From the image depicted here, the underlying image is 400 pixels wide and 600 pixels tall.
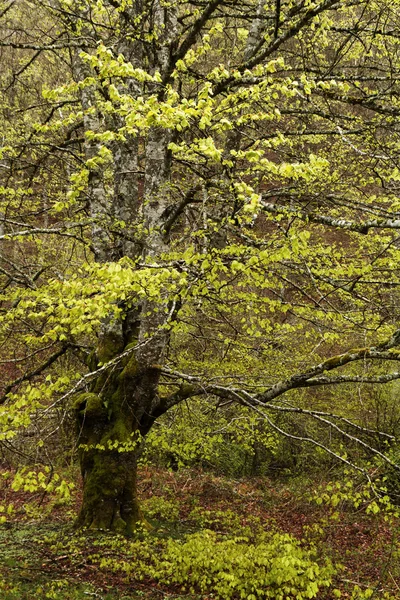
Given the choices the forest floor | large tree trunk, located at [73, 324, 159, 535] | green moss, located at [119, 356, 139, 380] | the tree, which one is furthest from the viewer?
large tree trunk, located at [73, 324, 159, 535]

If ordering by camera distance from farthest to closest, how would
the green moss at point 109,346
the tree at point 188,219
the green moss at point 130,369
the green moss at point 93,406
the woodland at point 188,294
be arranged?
the green moss at point 109,346 < the green moss at point 93,406 < the green moss at point 130,369 < the tree at point 188,219 < the woodland at point 188,294

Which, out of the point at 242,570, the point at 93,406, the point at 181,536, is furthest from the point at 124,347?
the point at 242,570

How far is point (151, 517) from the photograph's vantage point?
9.37 m

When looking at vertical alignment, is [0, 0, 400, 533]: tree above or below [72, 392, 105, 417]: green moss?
above

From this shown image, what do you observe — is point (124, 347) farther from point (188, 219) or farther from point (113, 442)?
point (188, 219)

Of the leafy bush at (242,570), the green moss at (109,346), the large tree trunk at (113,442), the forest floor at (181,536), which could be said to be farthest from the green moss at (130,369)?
the leafy bush at (242,570)

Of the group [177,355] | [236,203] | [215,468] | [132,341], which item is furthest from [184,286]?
[215,468]

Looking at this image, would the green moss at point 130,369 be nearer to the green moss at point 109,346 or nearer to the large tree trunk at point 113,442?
the large tree trunk at point 113,442

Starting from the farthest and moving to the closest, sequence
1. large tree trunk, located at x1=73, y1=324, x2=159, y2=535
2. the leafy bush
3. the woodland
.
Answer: large tree trunk, located at x1=73, y1=324, x2=159, y2=535
the leafy bush
the woodland

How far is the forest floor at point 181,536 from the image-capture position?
19.5 ft

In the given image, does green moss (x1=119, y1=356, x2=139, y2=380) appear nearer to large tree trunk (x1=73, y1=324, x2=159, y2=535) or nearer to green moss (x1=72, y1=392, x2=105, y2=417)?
large tree trunk (x1=73, y1=324, x2=159, y2=535)

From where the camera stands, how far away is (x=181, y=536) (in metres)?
8.21

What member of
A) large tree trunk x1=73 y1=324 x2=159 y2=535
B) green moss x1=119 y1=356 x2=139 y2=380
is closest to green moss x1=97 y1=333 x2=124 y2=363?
large tree trunk x1=73 y1=324 x2=159 y2=535

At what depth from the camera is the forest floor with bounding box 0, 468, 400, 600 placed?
5.93 m
